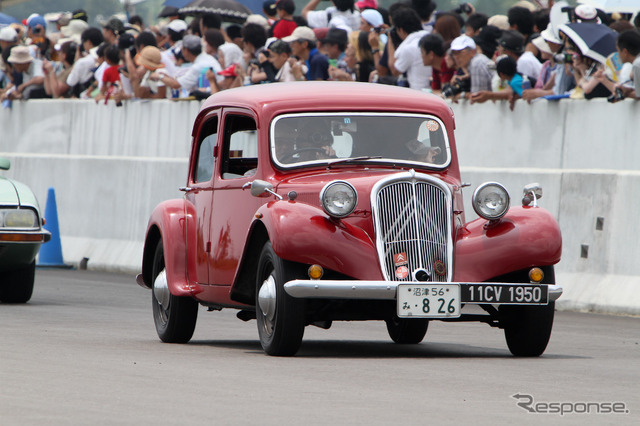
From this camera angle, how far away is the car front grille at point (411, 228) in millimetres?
9281

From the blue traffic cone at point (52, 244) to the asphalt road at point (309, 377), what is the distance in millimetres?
7944

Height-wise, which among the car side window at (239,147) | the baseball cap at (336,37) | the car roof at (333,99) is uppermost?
the baseball cap at (336,37)

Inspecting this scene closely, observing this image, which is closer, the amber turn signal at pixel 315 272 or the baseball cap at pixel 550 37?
the amber turn signal at pixel 315 272

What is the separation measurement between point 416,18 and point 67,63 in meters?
7.47

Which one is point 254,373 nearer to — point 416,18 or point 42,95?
point 416,18

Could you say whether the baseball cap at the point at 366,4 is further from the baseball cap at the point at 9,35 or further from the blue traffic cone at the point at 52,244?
the baseball cap at the point at 9,35

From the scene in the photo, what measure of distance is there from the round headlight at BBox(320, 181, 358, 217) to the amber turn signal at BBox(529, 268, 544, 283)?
4.18 feet

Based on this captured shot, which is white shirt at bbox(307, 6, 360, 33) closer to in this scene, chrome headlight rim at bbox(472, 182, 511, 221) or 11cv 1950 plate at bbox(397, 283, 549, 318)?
chrome headlight rim at bbox(472, 182, 511, 221)

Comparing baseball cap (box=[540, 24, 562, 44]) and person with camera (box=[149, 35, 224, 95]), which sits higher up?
baseball cap (box=[540, 24, 562, 44])

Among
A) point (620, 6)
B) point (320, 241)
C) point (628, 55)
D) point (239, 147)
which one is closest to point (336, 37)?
point (620, 6)

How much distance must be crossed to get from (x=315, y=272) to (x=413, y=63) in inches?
350

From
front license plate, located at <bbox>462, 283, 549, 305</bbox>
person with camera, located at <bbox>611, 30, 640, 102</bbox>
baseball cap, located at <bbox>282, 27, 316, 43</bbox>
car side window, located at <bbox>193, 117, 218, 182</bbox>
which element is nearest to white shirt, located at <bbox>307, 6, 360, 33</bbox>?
baseball cap, located at <bbox>282, 27, 316, 43</bbox>

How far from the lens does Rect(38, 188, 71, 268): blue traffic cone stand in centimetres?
2061

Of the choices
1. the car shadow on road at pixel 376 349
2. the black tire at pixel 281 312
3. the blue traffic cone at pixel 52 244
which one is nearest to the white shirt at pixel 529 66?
the car shadow on road at pixel 376 349
